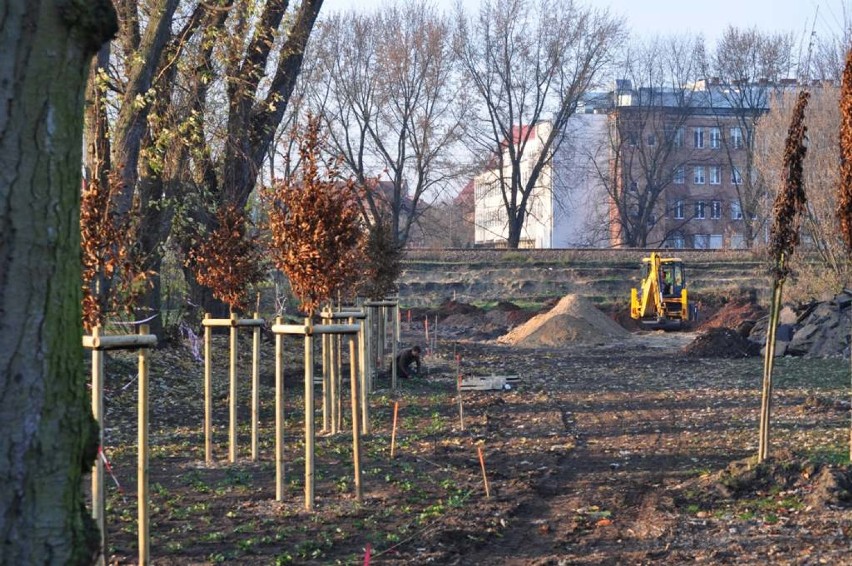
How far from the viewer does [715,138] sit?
74.8 metres

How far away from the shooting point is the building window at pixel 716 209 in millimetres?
74938

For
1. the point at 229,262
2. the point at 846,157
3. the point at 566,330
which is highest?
the point at 846,157

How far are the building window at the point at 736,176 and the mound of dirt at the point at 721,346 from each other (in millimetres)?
41363

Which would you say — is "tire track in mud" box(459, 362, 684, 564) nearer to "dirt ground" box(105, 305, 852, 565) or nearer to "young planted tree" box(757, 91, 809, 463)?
"dirt ground" box(105, 305, 852, 565)

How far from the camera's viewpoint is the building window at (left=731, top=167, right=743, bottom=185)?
7134 centimetres

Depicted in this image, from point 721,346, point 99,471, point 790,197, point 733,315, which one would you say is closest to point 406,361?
point 790,197

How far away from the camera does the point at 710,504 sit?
9383mm

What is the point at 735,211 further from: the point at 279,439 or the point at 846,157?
the point at 279,439

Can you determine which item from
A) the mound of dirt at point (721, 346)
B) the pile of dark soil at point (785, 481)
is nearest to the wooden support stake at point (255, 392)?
the pile of dark soil at point (785, 481)

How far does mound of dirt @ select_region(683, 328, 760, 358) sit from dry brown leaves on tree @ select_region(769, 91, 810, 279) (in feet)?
60.9

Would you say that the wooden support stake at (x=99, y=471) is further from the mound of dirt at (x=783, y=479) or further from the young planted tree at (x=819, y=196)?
the young planted tree at (x=819, y=196)

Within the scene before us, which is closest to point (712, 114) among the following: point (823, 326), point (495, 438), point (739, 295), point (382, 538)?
point (739, 295)

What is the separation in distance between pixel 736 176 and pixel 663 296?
34923 mm

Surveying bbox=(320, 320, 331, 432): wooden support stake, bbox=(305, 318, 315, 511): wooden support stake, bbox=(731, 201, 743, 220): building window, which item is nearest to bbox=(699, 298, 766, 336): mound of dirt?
bbox=(731, 201, 743, 220): building window
